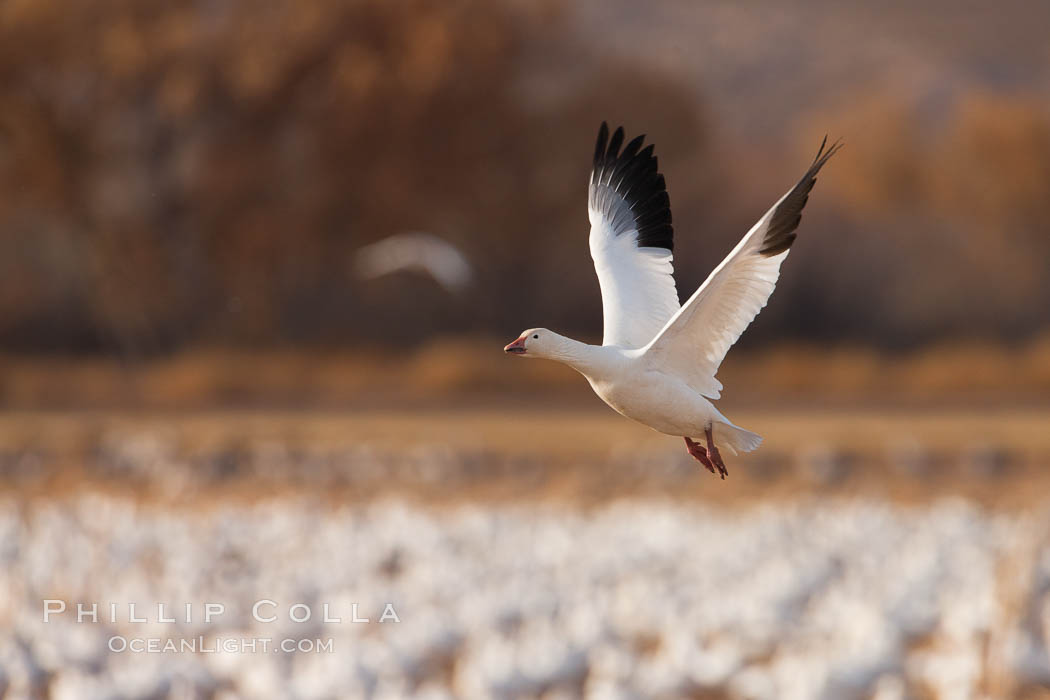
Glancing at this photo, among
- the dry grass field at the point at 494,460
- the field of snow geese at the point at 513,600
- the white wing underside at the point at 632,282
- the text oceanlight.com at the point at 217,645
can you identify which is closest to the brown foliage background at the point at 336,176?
the dry grass field at the point at 494,460

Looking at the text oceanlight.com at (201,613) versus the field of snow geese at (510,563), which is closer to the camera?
the field of snow geese at (510,563)

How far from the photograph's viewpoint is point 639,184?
349 centimetres

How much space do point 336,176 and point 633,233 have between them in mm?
26197

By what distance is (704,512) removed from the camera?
814 inches

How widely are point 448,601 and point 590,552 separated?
2304 millimetres

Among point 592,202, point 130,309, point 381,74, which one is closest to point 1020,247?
point 381,74

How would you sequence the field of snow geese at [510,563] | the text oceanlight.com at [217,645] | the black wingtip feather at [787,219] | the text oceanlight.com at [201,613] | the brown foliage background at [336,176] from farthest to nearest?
the brown foliage background at [336,176] → the text oceanlight.com at [201,613] → the text oceanlight.com at [217,645] → the field of snow geese at [510,563] → the black wingtip feather at [787,219]

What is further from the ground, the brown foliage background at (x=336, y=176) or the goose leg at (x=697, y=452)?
the brown foliage background at (x=336, y=176)

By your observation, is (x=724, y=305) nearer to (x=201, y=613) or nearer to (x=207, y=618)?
(x=207, y=618)

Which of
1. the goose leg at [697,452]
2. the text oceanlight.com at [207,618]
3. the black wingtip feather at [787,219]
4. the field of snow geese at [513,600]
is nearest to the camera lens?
the black wingtip feather at [787,219]

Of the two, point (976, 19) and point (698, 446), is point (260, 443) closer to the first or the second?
point (698, 446)

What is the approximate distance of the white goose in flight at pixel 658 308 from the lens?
Result: 2.68 meters

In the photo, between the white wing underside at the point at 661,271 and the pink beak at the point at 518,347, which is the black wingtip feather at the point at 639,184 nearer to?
the white wing underside at the point at 661,271

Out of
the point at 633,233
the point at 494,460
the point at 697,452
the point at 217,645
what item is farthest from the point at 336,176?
the point at 697,452
